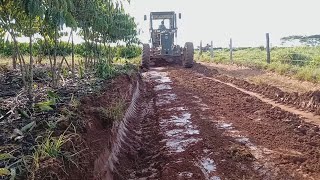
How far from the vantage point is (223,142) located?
571 cm

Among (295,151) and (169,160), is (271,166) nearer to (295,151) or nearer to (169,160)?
(295,151)

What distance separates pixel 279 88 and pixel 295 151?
221 inches

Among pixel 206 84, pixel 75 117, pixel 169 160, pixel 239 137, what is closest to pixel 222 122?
pixel 239 137

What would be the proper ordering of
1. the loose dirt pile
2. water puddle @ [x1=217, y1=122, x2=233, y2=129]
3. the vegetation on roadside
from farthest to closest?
1. the loose dirt pile
2. water puddle @ [x1=217, y1=122, x2=233, y2=129]
3. the vegetation on roadside

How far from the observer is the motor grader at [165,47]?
18625 mm

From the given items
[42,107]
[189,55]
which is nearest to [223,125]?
[42,107]

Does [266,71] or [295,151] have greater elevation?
[266,71]

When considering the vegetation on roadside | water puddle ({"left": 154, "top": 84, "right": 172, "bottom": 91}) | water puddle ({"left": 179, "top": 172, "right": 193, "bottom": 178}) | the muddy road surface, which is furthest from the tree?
water puddle ({"left": 179, "top": 172, "right": 193, "bottom": 178})

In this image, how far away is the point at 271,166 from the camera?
4688mm

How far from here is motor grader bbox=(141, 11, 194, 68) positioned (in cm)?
1862

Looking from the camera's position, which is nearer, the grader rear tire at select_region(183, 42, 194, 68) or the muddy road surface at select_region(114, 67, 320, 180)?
the muddy road surface at select_region(114, 67, 320, 180)

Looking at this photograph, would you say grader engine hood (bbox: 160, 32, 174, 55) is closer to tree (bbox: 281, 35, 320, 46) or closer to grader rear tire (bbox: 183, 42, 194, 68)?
grader rear tire (bbox: 183, 42, 194, 68)

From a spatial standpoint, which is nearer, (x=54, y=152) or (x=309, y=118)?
(x=54, y=152)

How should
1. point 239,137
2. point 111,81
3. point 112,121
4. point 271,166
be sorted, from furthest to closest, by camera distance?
1. point 111,81
2. point 239,137
3. point 112,121
4. point 271,166
